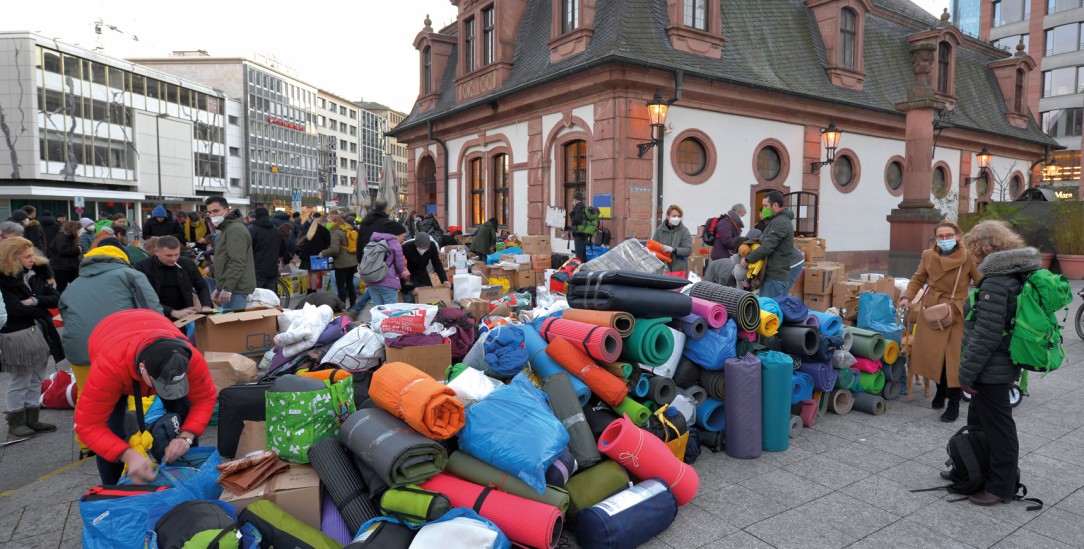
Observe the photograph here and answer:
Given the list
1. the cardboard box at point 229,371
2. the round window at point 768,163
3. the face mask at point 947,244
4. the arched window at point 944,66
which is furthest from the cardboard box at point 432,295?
the arched window at point 944,66

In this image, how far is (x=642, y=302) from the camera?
517 cm

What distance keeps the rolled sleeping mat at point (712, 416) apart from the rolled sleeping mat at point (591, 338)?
0.96 meters

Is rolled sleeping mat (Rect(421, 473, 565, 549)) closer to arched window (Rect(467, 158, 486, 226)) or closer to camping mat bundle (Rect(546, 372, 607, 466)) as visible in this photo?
camping mat bundle (Rect(546, 372, 607, 466))

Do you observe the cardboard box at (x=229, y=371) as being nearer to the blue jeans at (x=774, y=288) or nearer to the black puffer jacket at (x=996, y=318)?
the black puffer jacket at (x=996, y=318)

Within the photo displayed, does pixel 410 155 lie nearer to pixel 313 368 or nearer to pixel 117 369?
pixel 313 368

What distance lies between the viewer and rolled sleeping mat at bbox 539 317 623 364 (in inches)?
183

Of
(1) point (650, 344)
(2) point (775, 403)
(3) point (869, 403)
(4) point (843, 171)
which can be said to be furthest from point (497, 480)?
(4) point (843, 171)

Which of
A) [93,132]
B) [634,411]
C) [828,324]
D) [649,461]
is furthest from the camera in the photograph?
[93,132]

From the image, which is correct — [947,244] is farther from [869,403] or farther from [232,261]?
[232,261]

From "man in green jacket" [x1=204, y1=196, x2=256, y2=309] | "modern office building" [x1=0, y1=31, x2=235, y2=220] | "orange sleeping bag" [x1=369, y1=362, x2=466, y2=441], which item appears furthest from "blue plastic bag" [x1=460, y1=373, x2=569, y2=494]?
"modern office building" [x1=0, y1=31, x2=235, y2=220]

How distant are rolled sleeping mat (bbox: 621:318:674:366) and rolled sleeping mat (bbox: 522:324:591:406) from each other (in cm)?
56

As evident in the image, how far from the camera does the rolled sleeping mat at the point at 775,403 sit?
5.14 meters

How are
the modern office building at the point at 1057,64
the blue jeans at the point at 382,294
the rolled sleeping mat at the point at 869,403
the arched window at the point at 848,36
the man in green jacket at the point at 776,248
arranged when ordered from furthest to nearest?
the modern office building at the point at 1057,64 → the arched window at the point at 848,36 → the blue jeans at the point at 382,294 → the man in green jacket at the point at 776,248 → the rolled sleeping mat at the point at 869,403

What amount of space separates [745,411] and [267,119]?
263 feet
